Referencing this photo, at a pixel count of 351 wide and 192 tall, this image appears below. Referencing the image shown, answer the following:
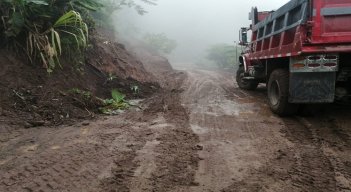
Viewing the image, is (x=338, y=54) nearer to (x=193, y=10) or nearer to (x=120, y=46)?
(x=120, y=46)

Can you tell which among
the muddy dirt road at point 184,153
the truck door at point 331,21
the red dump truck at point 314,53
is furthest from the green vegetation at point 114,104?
the truck door at point 331,21

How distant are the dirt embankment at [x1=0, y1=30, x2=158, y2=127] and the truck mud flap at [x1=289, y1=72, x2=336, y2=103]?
3.77 metres

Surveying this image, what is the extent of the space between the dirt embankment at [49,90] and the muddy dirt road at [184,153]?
0.51 metres

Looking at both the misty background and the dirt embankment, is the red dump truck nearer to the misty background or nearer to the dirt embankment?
the dirt embankment

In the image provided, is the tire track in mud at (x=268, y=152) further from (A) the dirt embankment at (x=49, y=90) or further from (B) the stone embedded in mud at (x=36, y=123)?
(B) the stone embedded in mud at (x=36, y=123)

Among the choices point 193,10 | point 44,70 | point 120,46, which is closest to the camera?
point 44,70

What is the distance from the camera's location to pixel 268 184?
3.95m

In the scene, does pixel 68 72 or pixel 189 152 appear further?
pixel 68 72

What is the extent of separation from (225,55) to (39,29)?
21655mm

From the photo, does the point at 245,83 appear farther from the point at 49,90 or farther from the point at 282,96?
the point at 49,90

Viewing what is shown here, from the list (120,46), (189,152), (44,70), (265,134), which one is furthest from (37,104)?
(120,46)

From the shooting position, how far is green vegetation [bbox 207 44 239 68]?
86.0 ft

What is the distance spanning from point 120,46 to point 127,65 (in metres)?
3.29

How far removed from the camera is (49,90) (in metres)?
7.63
